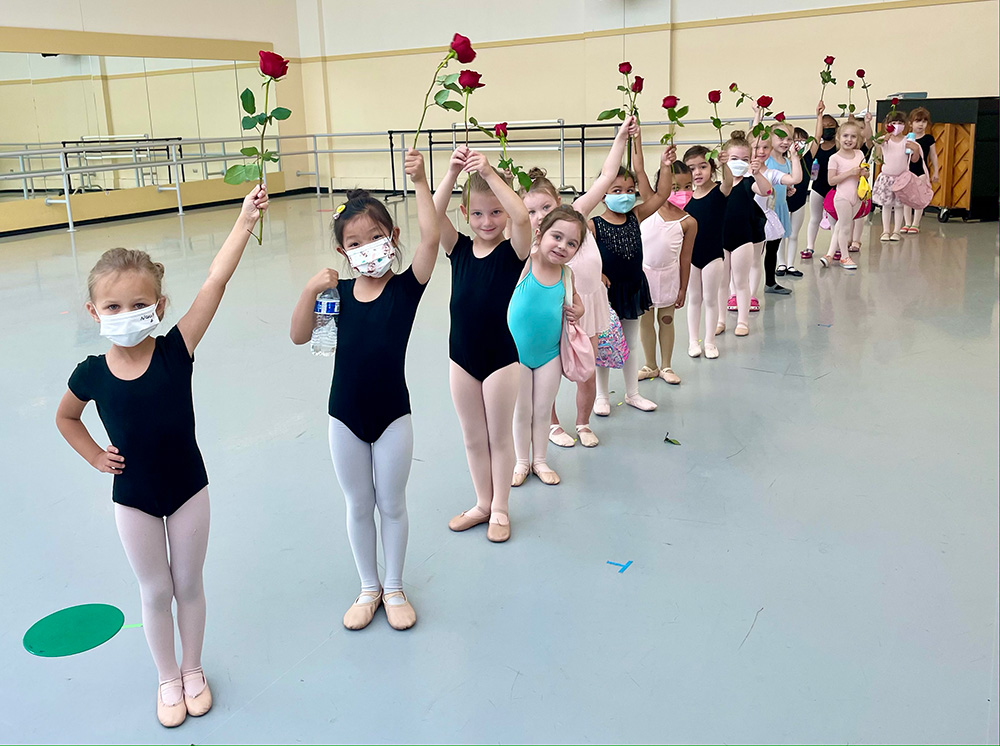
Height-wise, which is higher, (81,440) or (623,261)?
(623,261)

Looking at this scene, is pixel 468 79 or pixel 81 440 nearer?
pixel 81 440

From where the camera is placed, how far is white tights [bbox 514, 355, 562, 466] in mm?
2994

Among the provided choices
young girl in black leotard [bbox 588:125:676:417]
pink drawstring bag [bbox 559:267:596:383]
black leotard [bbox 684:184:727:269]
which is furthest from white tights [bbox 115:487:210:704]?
black leotard [bbox 684:184:727:269]

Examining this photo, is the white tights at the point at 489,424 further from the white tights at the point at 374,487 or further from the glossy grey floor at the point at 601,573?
the white tights at the point at 374,487

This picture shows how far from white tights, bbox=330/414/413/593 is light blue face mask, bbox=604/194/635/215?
6.01ft

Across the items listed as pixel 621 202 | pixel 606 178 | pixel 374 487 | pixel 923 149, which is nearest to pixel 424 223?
pixel 374 487

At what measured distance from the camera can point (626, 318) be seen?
12.5 feet

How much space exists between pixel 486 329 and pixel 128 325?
1135 mm

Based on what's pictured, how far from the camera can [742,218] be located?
4.95m

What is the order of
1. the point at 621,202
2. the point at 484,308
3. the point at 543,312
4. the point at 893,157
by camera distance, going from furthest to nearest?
the point at 893,157 < the point at 621,202 < the point at 543,312 < the point at 484,308

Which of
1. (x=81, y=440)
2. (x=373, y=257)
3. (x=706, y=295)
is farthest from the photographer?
(x=706, y=295)

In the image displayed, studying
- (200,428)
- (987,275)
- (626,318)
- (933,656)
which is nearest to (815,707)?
(933,656)

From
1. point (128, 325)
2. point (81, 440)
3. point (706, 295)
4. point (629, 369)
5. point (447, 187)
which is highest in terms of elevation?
point (447, 187)

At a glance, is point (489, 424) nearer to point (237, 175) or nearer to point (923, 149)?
point (237, 175)
